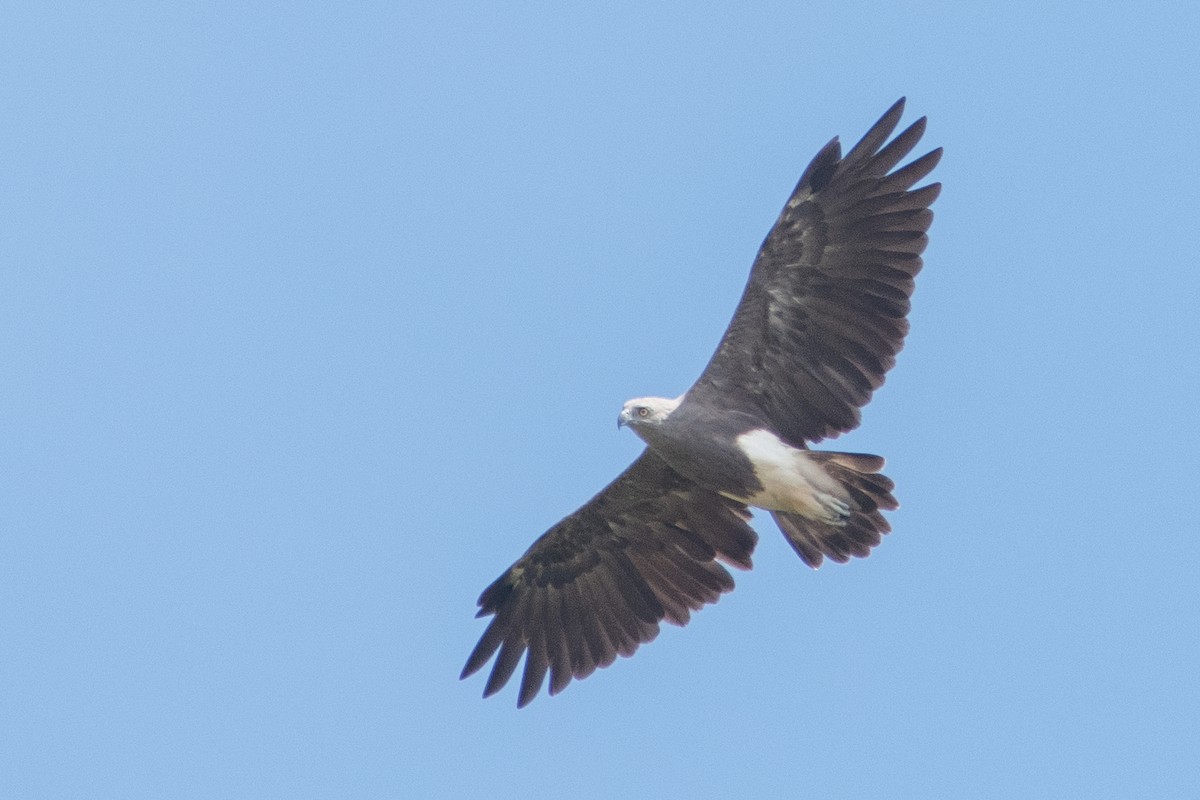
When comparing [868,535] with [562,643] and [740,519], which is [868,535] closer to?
[740,519]

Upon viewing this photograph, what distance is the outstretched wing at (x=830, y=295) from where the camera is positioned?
16.0 meters

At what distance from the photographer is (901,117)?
16.0 meters

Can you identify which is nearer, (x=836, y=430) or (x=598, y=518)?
(x=836, y=430)

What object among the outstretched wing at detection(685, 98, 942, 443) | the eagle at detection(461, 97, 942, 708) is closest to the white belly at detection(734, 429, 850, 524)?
the eagle at detection(461, 97, 942, 708)

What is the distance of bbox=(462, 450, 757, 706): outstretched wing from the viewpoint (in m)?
17.4

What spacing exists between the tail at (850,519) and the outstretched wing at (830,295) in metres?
0.41

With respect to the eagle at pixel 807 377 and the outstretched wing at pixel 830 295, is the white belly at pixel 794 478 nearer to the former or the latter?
the eagle at pixel 807 377

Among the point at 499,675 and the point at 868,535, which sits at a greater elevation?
the point at 499,675

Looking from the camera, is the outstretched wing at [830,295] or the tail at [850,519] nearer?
the outstretched wing at [830,295]

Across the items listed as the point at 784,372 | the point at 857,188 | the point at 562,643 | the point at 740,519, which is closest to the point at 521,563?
the point at 562,643

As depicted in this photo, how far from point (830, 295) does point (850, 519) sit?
1967mm

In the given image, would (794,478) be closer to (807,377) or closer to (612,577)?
(807,377)

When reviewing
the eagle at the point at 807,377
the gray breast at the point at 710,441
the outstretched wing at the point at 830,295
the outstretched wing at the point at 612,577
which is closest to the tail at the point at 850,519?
the eagle at the point at 807,377

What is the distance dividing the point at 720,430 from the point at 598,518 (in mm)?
1928
